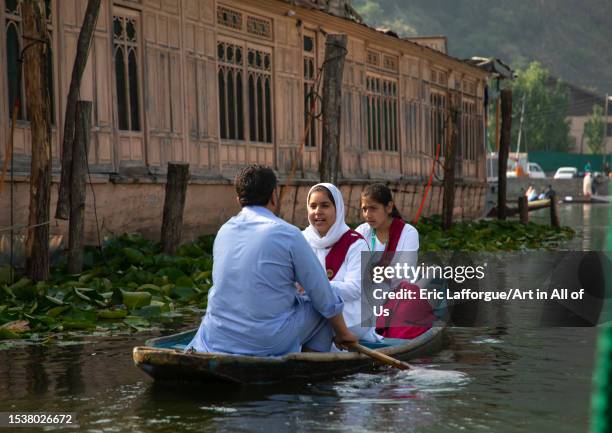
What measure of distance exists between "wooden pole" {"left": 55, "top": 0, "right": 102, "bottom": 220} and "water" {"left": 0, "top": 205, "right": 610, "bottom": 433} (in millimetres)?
3394

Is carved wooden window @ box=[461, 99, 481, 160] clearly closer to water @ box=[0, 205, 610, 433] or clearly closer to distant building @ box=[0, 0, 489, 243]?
distant building @ box=[0, 0, 489, 243]

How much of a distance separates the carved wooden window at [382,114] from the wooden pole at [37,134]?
1310cm

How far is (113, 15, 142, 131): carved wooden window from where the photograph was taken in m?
15.2

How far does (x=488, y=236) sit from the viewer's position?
23781 millimetres

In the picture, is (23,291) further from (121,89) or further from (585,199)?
(585,199)

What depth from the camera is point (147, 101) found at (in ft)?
52.0

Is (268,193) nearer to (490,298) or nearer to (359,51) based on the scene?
(490,298)

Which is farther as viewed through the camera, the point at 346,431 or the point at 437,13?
the point at 437,13

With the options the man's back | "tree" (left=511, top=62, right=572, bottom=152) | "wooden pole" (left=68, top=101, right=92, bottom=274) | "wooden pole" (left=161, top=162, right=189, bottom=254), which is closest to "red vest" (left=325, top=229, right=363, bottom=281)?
the man's back

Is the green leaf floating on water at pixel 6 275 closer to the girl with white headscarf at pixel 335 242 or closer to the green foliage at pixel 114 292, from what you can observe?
the green foliage at pixel 114 292

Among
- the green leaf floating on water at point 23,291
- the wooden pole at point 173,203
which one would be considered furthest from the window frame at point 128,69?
the green leaf floating on water at point 23,291

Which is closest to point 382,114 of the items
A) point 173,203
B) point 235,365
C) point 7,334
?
point 173,203

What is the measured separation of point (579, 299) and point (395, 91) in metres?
12.4

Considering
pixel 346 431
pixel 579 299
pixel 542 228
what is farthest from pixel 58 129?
pixel 542 228
